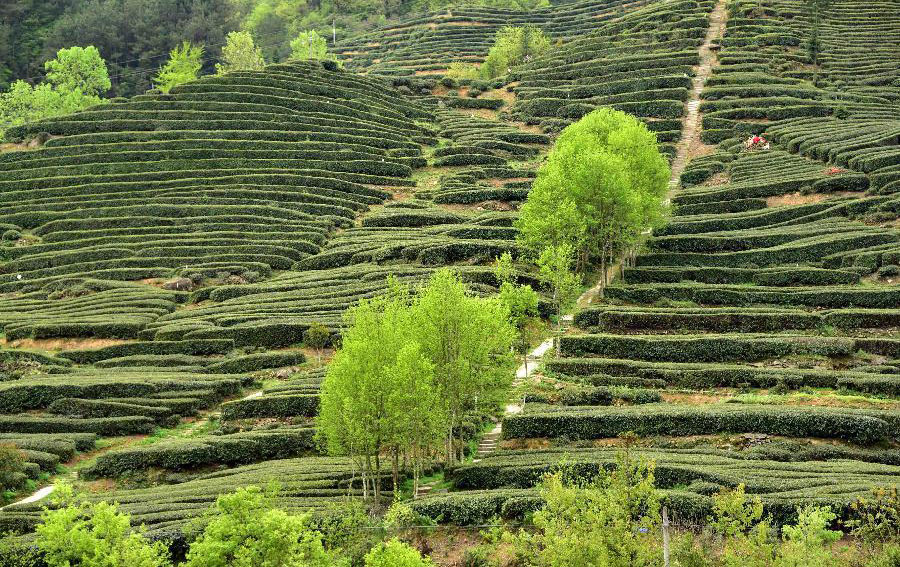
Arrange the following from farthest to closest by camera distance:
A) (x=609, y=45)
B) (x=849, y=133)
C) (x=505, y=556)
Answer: (x=609, y=45), (x=849, y=133), (x=505, y=556)

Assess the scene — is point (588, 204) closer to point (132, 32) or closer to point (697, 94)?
point (697, 94)

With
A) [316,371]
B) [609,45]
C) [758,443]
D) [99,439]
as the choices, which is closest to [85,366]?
[99,439]

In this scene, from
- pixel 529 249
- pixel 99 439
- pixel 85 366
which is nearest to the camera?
pixel 99 439

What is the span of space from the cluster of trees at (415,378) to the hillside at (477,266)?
2.03m

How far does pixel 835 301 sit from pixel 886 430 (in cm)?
1869

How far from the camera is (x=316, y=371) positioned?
2510 inches

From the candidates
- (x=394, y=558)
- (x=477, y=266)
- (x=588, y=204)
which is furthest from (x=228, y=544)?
(x=588, y=204)

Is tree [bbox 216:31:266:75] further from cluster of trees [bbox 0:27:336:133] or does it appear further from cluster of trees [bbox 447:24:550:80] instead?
cluster of trees [bbox 447:24:550:80]

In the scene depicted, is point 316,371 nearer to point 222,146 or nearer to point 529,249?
point 529,249

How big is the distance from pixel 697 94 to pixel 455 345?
78.8 m

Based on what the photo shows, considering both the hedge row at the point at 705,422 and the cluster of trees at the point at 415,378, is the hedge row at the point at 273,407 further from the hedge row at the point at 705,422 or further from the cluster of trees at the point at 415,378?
the hedge row at the point at 705,422

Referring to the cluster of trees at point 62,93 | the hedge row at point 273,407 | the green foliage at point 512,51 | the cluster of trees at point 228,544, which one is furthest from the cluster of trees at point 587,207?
the cluster of trees at point 62,93

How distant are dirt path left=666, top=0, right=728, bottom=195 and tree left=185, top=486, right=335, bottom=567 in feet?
211

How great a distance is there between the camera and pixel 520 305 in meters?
58.4
